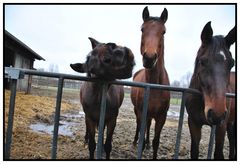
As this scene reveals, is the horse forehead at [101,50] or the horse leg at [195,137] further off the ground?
the horse forehead at [101,50]

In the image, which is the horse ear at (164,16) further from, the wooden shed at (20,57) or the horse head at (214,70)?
the wooden shed at (20,57)

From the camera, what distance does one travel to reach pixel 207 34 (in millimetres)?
2562

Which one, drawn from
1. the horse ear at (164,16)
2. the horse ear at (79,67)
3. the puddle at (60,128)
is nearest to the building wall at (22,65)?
the puddle at (60,128)

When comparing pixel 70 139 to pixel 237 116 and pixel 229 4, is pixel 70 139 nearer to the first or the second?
pixel 237 116

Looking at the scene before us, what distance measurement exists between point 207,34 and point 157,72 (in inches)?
53.1

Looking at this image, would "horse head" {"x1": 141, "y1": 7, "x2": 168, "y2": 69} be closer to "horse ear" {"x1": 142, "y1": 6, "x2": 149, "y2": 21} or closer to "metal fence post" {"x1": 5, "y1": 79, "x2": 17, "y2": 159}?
"horse ear" {"x1": 142, "y1": 6, "x2": 149, "y2": 21}

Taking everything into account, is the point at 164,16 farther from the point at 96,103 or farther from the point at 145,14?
the point at 96,103

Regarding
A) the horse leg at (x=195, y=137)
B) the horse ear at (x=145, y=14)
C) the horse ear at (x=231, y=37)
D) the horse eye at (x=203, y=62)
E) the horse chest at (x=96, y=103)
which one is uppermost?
the horse ear at (x=145, y=14)

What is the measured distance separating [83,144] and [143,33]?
2631 mm

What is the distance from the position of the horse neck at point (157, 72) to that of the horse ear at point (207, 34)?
1.20m

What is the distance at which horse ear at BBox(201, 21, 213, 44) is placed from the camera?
8.25 ft

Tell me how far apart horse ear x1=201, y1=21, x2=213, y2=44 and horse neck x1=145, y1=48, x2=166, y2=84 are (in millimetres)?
1204

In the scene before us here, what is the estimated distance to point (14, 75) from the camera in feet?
6.60

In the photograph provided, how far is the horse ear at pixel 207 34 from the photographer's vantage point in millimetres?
2516
